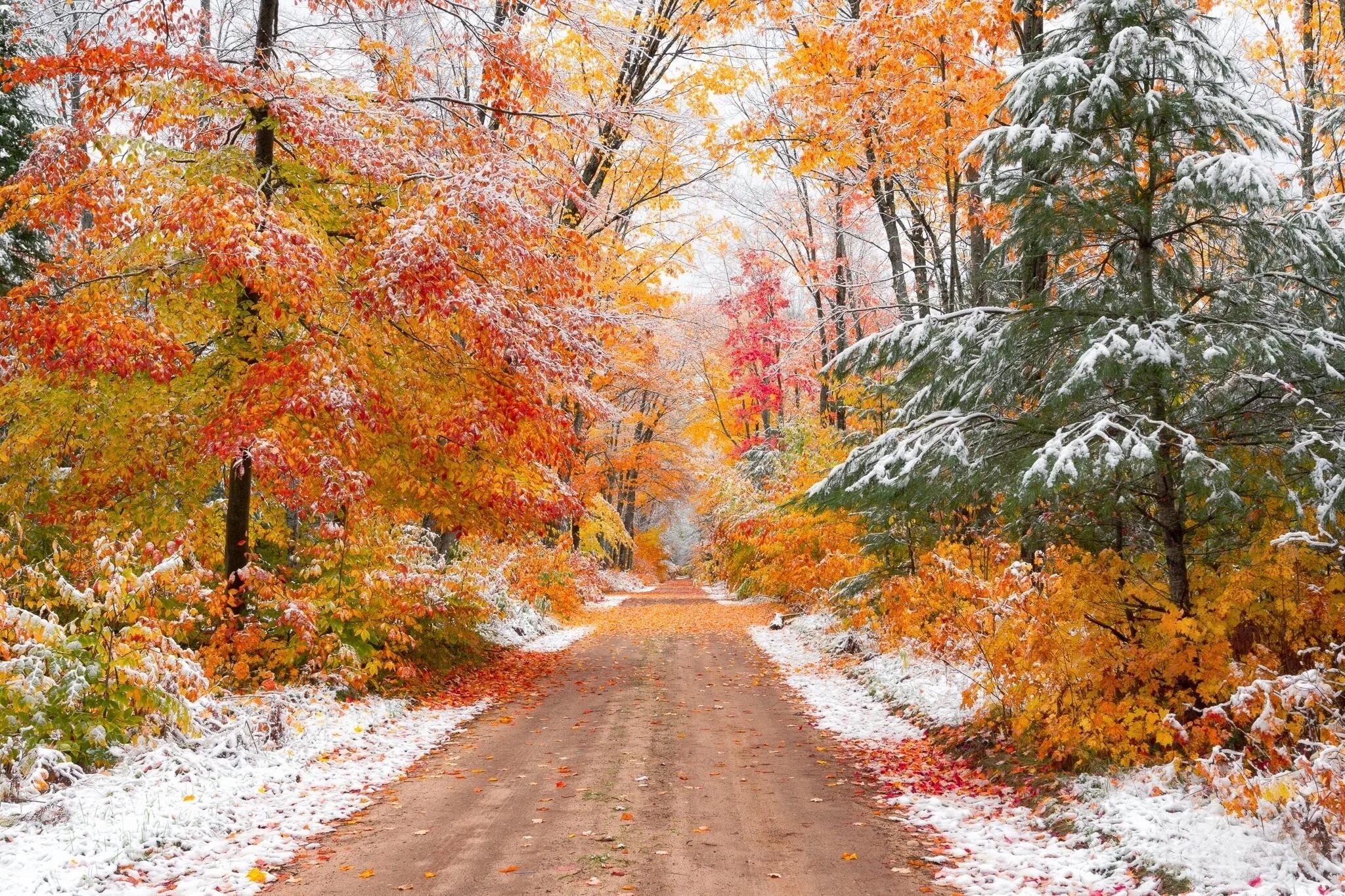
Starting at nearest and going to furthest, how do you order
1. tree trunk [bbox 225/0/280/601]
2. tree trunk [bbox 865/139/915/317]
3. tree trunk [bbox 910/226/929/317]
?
tree trunk [bbox 225/0/280/601] < tree trunk [bbox 865/139/915/317] < tree trunk [bbox 910/226/929/317]

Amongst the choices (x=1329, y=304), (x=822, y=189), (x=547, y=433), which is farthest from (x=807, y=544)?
(x=1329, y=304)

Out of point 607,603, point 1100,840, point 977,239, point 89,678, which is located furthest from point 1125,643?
point 607,603

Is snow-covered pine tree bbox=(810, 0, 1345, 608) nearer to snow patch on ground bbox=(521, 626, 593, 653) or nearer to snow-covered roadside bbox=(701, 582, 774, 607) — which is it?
snow patch on ground bbox=(521, 626, 593, 653)

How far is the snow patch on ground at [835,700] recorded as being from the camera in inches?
353

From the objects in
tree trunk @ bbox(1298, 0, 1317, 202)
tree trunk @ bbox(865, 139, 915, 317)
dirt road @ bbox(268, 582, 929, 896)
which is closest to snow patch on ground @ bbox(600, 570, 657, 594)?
tree trunk @ bbox(865, 139, 915, 317)

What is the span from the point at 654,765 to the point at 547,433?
→ 426 centimetres

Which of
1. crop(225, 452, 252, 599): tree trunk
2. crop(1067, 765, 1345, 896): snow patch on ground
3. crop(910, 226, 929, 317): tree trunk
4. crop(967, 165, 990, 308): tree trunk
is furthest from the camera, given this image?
crop(910, 226, 929, 317): tree trunk

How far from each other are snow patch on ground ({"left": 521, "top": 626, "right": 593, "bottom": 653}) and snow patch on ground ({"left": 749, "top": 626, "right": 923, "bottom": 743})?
159 inches

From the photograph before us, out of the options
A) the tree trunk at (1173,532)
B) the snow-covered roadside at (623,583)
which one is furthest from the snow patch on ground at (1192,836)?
the snow-covered roadside at (623,583)

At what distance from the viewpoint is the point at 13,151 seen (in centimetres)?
1756

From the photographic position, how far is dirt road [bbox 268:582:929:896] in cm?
483

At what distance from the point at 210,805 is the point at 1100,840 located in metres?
5.83

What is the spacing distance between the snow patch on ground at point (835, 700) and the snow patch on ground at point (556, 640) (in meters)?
4.03

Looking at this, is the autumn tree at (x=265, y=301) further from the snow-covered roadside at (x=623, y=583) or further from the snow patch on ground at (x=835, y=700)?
the snow-covered roadside at (x=623, y=583)
